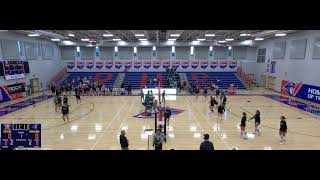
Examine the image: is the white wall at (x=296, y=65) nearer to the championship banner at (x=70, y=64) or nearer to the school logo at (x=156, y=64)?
the school logo at (x=156, y=64)

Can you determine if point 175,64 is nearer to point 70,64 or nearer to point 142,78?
point 142,78

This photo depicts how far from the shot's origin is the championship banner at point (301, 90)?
77.3ft

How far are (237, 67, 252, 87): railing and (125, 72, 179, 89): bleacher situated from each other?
1056cm

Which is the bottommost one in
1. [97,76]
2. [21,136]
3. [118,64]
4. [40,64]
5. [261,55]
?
[21,136]

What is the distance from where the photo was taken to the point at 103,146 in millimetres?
11766

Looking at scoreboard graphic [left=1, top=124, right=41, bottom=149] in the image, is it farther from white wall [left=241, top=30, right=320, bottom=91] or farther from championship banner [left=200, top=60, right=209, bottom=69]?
championship banner [left=200, top=60, right=209, bottom=69]

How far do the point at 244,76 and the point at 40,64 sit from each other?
99.9 feet

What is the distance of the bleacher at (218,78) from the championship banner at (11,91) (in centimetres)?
2312

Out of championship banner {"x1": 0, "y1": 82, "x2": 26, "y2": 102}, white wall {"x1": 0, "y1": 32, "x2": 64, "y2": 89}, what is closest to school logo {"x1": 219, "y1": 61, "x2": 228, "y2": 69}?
white wall {"x1": 0, "y1": 32, "x2": 64, "y2": 89}

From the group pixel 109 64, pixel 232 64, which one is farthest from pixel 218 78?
pixel 109 64

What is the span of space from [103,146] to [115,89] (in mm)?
19740

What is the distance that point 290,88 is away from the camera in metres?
28.1

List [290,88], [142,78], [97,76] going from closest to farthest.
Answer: [290,88] → [142,78] → [97,76]
